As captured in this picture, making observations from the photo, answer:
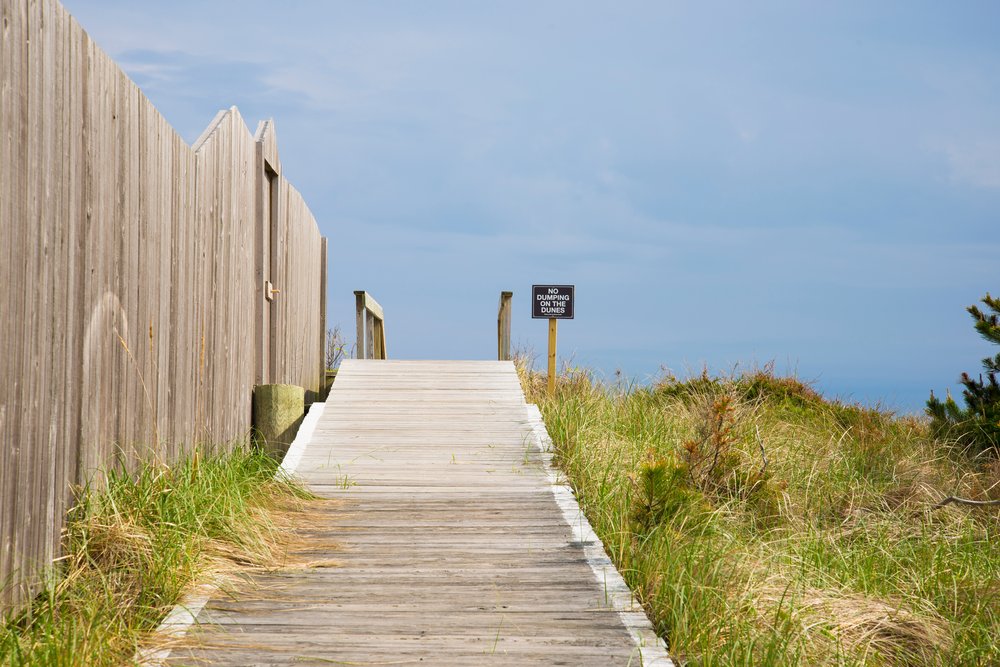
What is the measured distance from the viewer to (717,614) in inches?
155

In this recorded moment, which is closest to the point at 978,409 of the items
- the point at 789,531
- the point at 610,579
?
the point at 789,531

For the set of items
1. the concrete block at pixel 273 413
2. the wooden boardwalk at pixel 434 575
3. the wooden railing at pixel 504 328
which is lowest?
the wooden boardwalk at pixel 434 575

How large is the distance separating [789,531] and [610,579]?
95.8 inches

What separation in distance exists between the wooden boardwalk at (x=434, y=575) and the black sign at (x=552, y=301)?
3.01 metres

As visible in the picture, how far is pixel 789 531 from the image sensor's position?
651cm

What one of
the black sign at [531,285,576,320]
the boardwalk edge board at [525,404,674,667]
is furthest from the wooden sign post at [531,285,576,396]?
the boardwalk edge board at [525,404,674,667]

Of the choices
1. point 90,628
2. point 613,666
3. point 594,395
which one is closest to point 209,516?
point 90,628

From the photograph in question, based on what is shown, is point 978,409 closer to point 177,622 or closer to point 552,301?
point 552,301

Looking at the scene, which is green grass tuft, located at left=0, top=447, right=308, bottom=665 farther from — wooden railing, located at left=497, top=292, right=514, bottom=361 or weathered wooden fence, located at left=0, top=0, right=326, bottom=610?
wooden railing, located at left=497, top=292, right=514, bottom=361

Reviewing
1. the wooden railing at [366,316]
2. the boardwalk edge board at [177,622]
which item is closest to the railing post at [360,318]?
the wooden railing at [366,316]

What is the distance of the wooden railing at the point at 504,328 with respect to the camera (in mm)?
14539

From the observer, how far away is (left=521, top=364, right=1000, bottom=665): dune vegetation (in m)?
4.04

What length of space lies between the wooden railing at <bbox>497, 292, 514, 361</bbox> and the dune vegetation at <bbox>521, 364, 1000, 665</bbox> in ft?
12.8

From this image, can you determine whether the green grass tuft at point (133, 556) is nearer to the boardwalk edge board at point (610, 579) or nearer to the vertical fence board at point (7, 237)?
the vertical fence board at point (7, 237)
